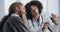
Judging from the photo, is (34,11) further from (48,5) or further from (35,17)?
(48,5)

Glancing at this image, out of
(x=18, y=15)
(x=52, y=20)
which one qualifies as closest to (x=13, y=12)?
(x=18, y=15)

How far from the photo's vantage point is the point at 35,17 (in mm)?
2096

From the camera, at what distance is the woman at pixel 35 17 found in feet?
6.65

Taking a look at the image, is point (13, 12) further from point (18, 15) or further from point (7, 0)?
point (7, 0)

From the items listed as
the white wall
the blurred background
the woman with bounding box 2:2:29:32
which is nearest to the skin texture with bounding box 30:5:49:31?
the woman with bounding box 2:2:29:32

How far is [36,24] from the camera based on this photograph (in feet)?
6.85

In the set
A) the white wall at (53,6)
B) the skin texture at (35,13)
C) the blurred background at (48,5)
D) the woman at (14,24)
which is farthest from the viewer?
the white wall at (53,6)

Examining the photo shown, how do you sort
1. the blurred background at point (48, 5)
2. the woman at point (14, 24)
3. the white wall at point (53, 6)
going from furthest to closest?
the white wall at point (53, 6)
the blurred background at point (48, 5)
the woman at point (14, 24)

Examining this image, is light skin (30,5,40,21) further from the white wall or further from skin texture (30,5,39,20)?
the white wall

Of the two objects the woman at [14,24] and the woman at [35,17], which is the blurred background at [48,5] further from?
the woman at [14,24]

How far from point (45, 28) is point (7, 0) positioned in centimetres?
97

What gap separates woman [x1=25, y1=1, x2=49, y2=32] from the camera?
2.03 metres

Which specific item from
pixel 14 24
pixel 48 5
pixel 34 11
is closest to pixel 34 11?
pixel 34 11

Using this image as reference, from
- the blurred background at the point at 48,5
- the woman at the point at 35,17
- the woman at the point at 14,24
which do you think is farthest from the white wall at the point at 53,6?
the woman at the point at 14,24
